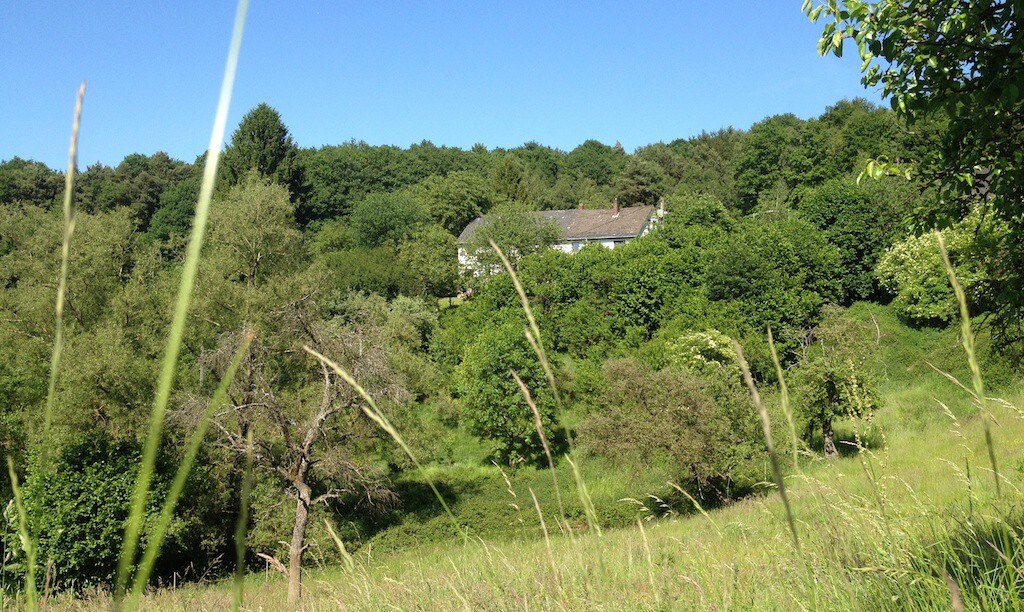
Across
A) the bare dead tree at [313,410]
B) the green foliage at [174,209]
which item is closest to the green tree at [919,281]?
the bare dead tree at [313,410]

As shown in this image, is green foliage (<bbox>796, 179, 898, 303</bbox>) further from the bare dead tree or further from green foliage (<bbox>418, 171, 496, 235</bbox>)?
green foliage (<bbox>418, 171, 496, 235</bbox>)

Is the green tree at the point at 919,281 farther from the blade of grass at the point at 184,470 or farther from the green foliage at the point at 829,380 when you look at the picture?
the blade of grass at the point at 184,470

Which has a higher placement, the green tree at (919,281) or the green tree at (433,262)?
the green tree at (433,262)

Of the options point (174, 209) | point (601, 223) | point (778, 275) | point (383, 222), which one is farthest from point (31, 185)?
point (778, 275)

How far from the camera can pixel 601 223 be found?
178ft

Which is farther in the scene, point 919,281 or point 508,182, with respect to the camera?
point 508,182

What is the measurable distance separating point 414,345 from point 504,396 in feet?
23.5

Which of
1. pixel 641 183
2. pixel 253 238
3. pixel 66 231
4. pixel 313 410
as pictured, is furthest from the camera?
pixel 641 183

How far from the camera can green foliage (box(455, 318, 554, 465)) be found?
76.4 feet

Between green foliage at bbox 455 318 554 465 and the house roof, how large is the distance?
85.5ft

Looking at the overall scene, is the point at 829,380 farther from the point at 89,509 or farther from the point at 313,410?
the point at 89,509

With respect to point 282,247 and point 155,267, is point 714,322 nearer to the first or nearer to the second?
point 282,247

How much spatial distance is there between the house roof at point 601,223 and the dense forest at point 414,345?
39.3 ft

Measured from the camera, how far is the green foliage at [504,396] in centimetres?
2328
